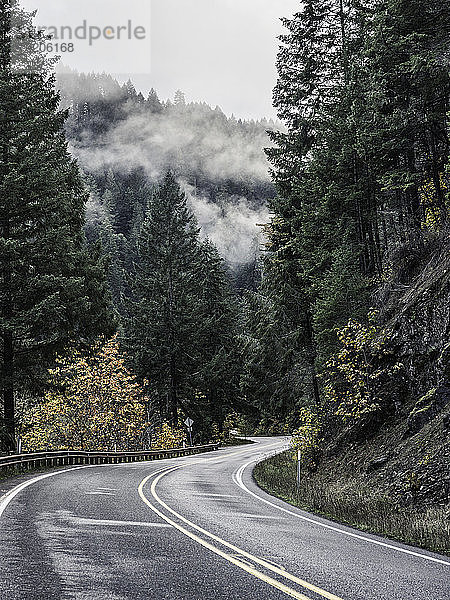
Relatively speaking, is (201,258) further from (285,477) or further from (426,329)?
(426,329)

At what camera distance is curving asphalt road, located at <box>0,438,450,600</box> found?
618cm

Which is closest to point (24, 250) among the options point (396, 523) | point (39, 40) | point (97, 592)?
point (39, 40)

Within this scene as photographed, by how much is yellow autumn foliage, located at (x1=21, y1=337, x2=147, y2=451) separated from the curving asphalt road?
16.1m

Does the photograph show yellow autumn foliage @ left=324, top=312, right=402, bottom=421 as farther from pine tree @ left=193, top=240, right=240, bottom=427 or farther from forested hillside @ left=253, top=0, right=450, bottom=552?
pine tree @ left=193, top=240, right=240, bottom=427

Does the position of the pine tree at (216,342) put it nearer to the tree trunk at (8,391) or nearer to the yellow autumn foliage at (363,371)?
the tree trunk at (8,391)

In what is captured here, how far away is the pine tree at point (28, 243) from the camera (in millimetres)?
23031

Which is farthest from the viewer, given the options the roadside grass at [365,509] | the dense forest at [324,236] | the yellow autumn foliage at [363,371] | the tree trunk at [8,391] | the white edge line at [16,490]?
the tree trunk at [8,391]

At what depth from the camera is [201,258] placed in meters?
58.8

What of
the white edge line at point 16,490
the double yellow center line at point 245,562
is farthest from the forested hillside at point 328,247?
the double yellow center line at point 245,562

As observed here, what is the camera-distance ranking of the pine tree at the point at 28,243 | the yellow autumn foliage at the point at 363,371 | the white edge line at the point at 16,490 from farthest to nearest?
the pine tree at the point at 28,243 < the yellow autumn foliage at the point at 363,371 < the white edge line at the point at 16,490

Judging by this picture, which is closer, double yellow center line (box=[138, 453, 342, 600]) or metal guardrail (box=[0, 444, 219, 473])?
double yellow center line (box=[138, 453, 342, 600])

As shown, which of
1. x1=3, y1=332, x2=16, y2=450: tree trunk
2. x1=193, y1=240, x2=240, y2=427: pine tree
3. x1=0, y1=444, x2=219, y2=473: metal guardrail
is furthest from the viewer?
x1=193, y1=240, x2=240, y2=427: pine tree

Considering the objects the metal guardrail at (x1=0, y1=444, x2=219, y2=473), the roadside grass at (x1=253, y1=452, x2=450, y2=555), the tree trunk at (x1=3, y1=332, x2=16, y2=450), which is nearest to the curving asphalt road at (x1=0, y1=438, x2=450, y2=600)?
the roadside grass at (x1=253, y1=452, x2=450, y2=555)

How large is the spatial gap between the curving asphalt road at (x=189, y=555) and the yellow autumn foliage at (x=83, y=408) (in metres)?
16.1
